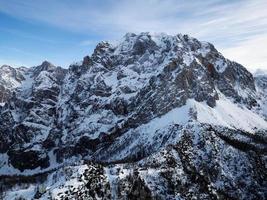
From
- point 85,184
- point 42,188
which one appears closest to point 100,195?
point 85,184

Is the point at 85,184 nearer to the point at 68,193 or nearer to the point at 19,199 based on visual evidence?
the point at 68,193

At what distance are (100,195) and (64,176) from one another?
18.2 m

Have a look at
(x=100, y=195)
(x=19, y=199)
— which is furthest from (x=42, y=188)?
(x=100, y=195)

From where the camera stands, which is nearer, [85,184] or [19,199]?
[19,199]

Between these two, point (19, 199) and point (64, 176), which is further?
point (64, 176)

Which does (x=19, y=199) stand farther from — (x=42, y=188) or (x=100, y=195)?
(x=100, y=195)

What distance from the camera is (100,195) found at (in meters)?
200

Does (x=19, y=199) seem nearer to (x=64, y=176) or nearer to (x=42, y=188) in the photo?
(x=42, y=188)

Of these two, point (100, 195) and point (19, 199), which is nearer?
point (19, 199)

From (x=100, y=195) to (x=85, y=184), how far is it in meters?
9.57

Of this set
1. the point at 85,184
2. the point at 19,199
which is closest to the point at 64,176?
the point at 85,184

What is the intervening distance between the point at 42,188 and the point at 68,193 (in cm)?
1129

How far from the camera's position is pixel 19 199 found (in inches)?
7126

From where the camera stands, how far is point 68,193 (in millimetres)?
183500
